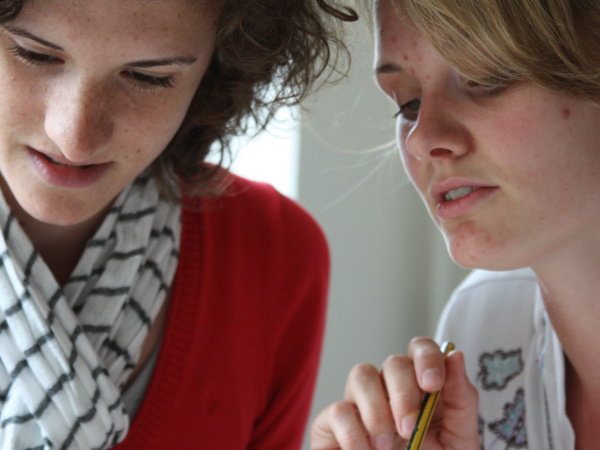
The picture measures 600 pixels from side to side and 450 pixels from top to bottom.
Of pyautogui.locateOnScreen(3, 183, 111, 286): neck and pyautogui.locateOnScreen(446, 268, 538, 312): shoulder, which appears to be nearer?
pyautogui.locateOnScreen(3, 183, 111, 286): neck

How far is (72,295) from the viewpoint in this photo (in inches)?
39.6

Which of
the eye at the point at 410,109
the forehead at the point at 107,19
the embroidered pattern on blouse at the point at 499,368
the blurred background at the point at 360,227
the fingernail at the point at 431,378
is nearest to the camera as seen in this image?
the forehead at the point at 107,19

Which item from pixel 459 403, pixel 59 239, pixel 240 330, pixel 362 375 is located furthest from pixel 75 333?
pixel 459 403

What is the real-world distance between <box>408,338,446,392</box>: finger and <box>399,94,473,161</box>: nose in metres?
0.23

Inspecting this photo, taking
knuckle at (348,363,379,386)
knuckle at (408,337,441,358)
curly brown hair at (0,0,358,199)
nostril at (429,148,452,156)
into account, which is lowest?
knuckle at (348,363,379,386)

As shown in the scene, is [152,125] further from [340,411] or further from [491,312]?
[491,312]

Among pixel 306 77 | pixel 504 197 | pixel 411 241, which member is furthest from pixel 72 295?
pixel 411 241

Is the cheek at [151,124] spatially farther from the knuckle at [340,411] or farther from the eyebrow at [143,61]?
the knuckle at [340,411]

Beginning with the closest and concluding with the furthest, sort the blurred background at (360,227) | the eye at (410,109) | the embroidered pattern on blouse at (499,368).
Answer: the eye at (410,109)
the embroidered pattern on blouse at (499,368)
the blurred background at (360,227)

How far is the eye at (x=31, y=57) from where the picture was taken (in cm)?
83

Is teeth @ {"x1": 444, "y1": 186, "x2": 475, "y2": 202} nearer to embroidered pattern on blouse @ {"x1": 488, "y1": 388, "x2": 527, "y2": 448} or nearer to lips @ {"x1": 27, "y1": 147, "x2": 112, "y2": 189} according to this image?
embroidered pattern on blouse @ {"x1": 488, "y1": 388, "x2": 527, "y2": 448}

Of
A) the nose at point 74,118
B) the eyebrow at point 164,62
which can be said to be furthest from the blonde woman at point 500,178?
the nose at point 74,118

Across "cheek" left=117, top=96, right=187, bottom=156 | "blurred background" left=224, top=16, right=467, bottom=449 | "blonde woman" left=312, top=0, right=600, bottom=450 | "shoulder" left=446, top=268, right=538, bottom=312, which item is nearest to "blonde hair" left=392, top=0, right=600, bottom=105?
"blonde woman" left=312, top=0, right=600, bottom=450

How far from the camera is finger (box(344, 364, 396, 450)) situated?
924 millimetres
